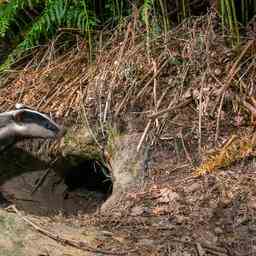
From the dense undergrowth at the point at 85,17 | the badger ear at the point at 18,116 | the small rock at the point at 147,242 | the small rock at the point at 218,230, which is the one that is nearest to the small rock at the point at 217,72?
the dense undergrowth at the point at 85,17

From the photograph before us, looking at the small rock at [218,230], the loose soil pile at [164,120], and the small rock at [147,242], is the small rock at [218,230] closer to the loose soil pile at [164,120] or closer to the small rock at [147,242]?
the loose soil pile at [164,120]

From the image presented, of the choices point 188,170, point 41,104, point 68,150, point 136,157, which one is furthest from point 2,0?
point 188,170

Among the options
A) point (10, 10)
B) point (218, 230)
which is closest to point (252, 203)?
point (218, 230)

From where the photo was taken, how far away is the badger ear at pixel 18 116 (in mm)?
4883

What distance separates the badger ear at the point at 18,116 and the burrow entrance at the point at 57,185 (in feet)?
0.97

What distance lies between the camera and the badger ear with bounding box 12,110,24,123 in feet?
16.0

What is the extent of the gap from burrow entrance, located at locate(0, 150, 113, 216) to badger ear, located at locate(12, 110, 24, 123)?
0.29 m

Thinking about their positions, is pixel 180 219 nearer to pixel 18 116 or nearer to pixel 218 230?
pixel 218 230

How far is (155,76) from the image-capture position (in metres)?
4.37

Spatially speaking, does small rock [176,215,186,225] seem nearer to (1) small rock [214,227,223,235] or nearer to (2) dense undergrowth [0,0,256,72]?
(1) small rock [214,227,223,235]

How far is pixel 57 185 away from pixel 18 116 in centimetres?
69

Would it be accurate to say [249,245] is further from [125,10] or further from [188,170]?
[125,10]

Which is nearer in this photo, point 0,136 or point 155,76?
point 155,76

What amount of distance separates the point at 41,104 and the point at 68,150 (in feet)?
1.63
